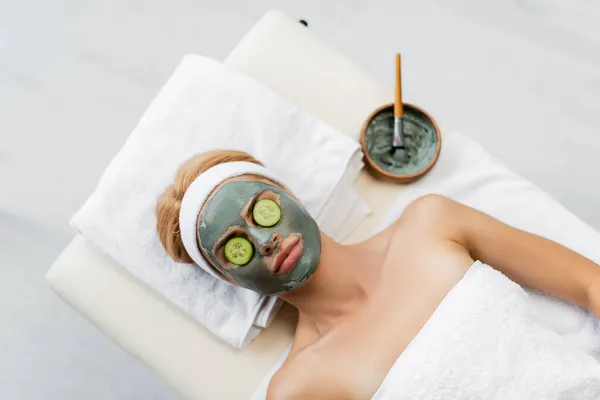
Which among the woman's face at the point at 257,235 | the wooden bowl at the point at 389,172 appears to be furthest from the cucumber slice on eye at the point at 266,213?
A: the wooden bowl at the point at 389,172

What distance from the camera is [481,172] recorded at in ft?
4.73

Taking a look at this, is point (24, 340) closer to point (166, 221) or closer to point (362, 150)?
point (166, 221)

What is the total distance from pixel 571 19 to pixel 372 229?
1145 mm

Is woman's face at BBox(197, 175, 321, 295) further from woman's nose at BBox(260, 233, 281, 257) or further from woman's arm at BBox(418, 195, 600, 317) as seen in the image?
woman's arm at BBox(418, 195, 600, 317)

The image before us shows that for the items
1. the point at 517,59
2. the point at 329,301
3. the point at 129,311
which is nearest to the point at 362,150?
the point at 329,301

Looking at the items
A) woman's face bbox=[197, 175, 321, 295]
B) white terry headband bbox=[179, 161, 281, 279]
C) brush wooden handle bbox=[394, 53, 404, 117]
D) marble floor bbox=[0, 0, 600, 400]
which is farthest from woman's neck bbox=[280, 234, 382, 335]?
marble floor bbox=[0, 0, 600, 400]

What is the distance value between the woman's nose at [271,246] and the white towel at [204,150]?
0.27 metres

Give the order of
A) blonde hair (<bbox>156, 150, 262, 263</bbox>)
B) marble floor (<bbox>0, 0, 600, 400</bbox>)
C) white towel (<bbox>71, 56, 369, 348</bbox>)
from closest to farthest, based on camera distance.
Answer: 1. blonde hair (<bbox>156, 150, 262, 263</bbox>)
2. white towel (<bbox>71, 56, 369, 348</bbox>)
3. marble floor (<bbox>0, 0, 600, 400</bbox>)

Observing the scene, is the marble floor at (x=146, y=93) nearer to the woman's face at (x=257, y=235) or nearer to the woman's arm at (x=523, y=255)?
the woman's arm at (x=523, y=255)

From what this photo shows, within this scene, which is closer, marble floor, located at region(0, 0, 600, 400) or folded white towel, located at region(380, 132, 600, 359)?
folded white towel, located at region(380, 132, 600, 359)

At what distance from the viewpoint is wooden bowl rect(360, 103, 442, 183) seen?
142cm

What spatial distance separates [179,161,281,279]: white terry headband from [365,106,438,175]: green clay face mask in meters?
0.38

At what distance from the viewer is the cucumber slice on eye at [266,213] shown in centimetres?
112

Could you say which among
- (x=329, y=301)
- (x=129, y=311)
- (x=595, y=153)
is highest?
(x=595, y=153)
